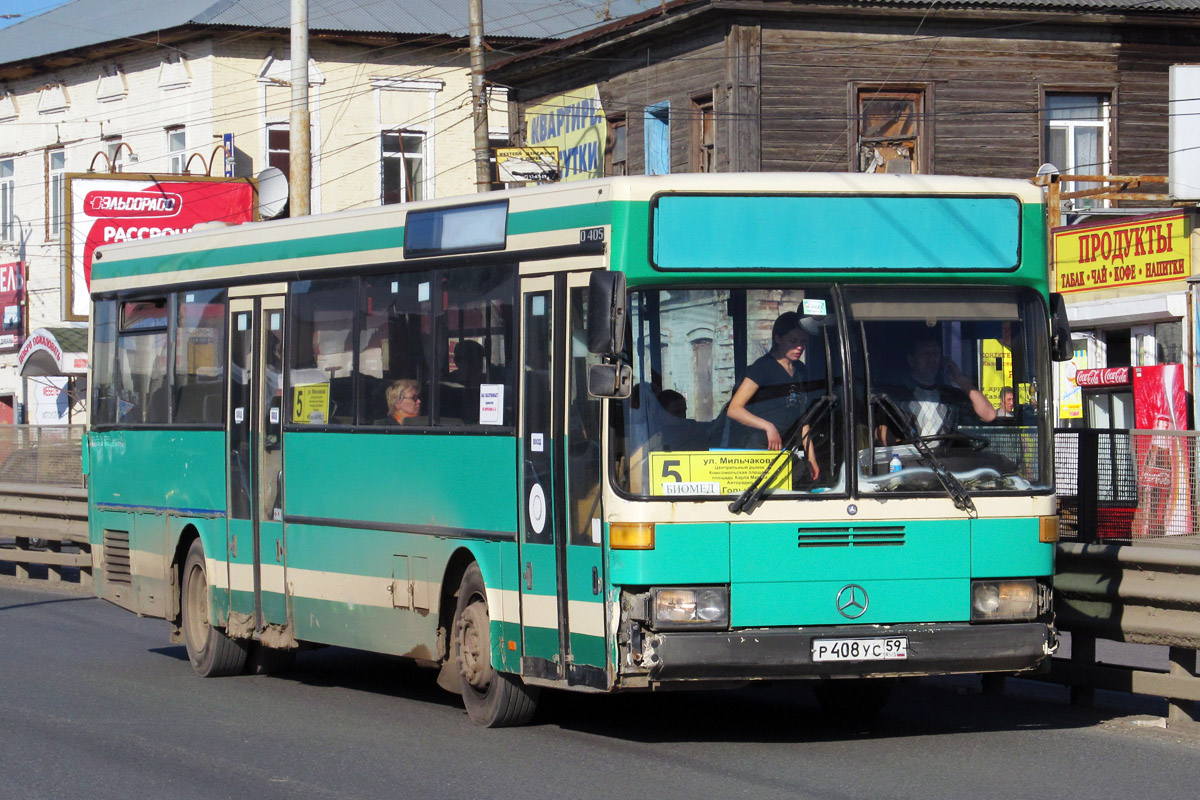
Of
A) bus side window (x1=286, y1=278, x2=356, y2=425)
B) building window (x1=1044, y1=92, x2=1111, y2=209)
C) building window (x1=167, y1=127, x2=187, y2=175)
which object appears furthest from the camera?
building window (x1=167, y1=127, x2=187, y2=175)

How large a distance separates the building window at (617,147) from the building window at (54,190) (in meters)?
17.0

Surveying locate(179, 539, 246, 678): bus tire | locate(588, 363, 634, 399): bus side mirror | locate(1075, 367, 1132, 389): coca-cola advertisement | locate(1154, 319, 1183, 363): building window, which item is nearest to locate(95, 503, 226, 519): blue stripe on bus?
locate(179, 539, 246, 678): bus tire

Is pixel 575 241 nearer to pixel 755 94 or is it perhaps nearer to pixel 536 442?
pixel 536 442

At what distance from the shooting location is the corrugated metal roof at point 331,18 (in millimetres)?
38969

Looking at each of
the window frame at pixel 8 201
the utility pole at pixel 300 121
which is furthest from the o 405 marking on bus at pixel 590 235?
the window frame at pixel 8 201

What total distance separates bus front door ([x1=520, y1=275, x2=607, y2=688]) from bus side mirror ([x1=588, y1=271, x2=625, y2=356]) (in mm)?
498

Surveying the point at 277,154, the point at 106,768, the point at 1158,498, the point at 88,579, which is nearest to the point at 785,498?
the point at 1158,498

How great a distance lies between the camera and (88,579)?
18.8 meters

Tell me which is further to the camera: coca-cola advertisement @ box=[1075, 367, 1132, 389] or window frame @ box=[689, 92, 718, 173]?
window frame @ box=[689, 92, 718, 173]

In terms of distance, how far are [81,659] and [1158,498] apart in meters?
7.61

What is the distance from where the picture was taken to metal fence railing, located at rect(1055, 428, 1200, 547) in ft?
30.6

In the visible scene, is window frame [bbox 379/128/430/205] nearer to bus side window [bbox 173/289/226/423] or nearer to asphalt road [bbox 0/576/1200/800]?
bus side window [bbox 173/289/226/423]

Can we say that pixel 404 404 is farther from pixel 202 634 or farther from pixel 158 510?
pixel 158 510

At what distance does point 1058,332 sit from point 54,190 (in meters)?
38.2
